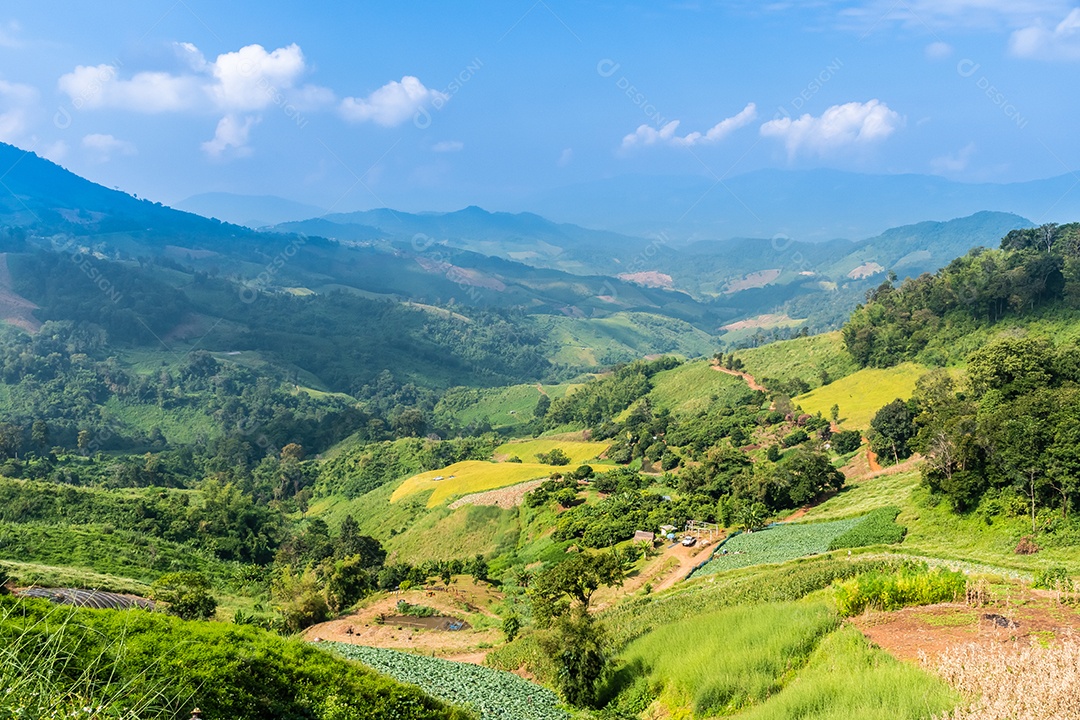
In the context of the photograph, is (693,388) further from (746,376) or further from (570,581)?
(570,581)

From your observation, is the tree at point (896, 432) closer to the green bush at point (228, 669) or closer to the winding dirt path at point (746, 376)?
the winding dirt path at point (746, 376)

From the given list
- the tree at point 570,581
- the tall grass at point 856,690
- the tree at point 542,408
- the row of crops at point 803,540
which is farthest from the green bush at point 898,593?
the tree at point 542,408

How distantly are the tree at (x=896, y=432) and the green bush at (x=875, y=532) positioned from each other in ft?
50.8

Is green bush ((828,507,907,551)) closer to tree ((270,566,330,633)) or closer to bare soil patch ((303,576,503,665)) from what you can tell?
bare soil patch ((303,576,503,665))

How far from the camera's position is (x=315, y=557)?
166 feet

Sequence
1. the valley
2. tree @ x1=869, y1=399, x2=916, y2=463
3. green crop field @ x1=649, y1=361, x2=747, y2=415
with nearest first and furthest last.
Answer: the valley → tree @ x1=869, y1=399, x2=916, y2=463 → green crop field @ x1=649, y1=361, x2=747, y2=415

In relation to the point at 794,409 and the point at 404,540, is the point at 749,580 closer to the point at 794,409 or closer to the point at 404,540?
the point at 404,540

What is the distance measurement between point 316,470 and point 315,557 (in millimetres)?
50752

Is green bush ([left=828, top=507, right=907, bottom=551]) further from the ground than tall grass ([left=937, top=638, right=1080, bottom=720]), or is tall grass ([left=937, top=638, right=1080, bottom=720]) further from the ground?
tall grass ([left=937, top=638, right=1080, bottom=720])

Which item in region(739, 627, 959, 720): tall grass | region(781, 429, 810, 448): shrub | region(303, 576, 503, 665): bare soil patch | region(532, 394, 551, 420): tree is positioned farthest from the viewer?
region(532, 394, 551, 420): tree

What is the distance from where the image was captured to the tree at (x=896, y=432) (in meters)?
48.0

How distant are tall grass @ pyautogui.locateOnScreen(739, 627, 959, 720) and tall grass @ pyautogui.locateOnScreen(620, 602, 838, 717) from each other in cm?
72

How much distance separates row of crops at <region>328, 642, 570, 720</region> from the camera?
18.8 meters

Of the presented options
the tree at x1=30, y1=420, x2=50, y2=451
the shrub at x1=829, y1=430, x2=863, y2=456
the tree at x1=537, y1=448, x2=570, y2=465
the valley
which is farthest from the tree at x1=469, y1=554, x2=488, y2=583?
the tree at x1=30, y1=420, x2=50, y2=451
